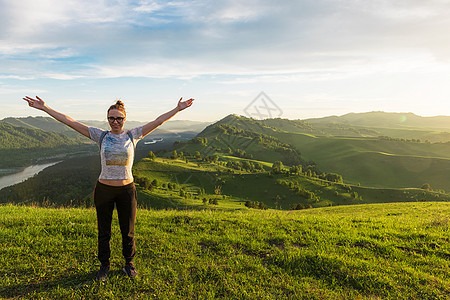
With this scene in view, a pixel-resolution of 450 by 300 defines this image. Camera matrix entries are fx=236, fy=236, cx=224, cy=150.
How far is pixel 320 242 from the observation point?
7.71 meters

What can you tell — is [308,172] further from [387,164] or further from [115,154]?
[115,154]

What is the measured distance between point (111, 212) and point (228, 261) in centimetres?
328

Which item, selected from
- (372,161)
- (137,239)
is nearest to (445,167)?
(372,161)

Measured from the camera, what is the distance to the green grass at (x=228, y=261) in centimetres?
521

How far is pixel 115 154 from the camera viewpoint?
17.2 ft

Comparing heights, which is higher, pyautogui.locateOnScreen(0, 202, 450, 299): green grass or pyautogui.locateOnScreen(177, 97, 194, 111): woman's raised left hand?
pyautogui.locateOnScreen(177, 97, 194, 111): woman's raised left hand

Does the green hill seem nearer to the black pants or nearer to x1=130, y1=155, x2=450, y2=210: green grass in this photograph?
x1=130, y1=155, x2=450, y2=210: green grass

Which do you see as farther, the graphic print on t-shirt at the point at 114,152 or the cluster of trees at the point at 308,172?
the cluster of trees at the point at 308,172

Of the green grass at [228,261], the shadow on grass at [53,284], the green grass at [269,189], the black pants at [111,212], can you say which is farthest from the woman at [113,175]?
the green grass at [269,189]

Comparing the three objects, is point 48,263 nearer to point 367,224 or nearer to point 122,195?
point 122,195

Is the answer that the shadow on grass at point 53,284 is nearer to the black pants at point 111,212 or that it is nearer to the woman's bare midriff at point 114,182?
the black pants at point 111,212

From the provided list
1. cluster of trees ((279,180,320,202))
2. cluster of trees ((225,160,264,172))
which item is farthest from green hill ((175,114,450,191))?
cluster of trees ((279,180,320,202))

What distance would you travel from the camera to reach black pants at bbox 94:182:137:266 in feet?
17.5

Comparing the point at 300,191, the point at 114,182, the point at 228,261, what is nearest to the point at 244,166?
the point at 300,191
